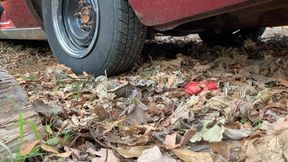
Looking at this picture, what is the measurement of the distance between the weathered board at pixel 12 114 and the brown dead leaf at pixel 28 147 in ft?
0.08

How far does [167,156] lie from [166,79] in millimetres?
1120

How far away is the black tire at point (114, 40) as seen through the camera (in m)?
2.50

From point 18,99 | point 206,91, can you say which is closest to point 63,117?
point 18,99

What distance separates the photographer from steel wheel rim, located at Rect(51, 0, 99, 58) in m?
2.80

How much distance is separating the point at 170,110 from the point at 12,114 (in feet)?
2.24

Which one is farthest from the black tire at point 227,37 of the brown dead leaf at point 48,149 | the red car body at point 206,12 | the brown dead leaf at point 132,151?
the brown dead leaf at point 48,149

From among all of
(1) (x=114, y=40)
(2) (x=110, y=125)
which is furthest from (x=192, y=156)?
(1) (x=114, y=40)

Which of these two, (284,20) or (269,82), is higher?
(284,20)

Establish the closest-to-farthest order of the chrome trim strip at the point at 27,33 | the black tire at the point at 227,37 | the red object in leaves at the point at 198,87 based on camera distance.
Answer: the red object in leaves at the point at 198,87
the chrome trim strip at the point at 27,33
the black tire at the point at 227,37

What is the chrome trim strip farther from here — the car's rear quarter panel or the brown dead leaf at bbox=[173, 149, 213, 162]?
the brown dead leaf at bbox=[173, 149, 213, 162]

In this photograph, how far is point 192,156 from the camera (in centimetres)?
133

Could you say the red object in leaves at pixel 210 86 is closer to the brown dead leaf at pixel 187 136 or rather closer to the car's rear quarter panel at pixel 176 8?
the car's rear quarter panel at pixel 176 8

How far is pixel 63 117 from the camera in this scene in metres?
1.73

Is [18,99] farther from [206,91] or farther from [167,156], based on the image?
[206,91]
